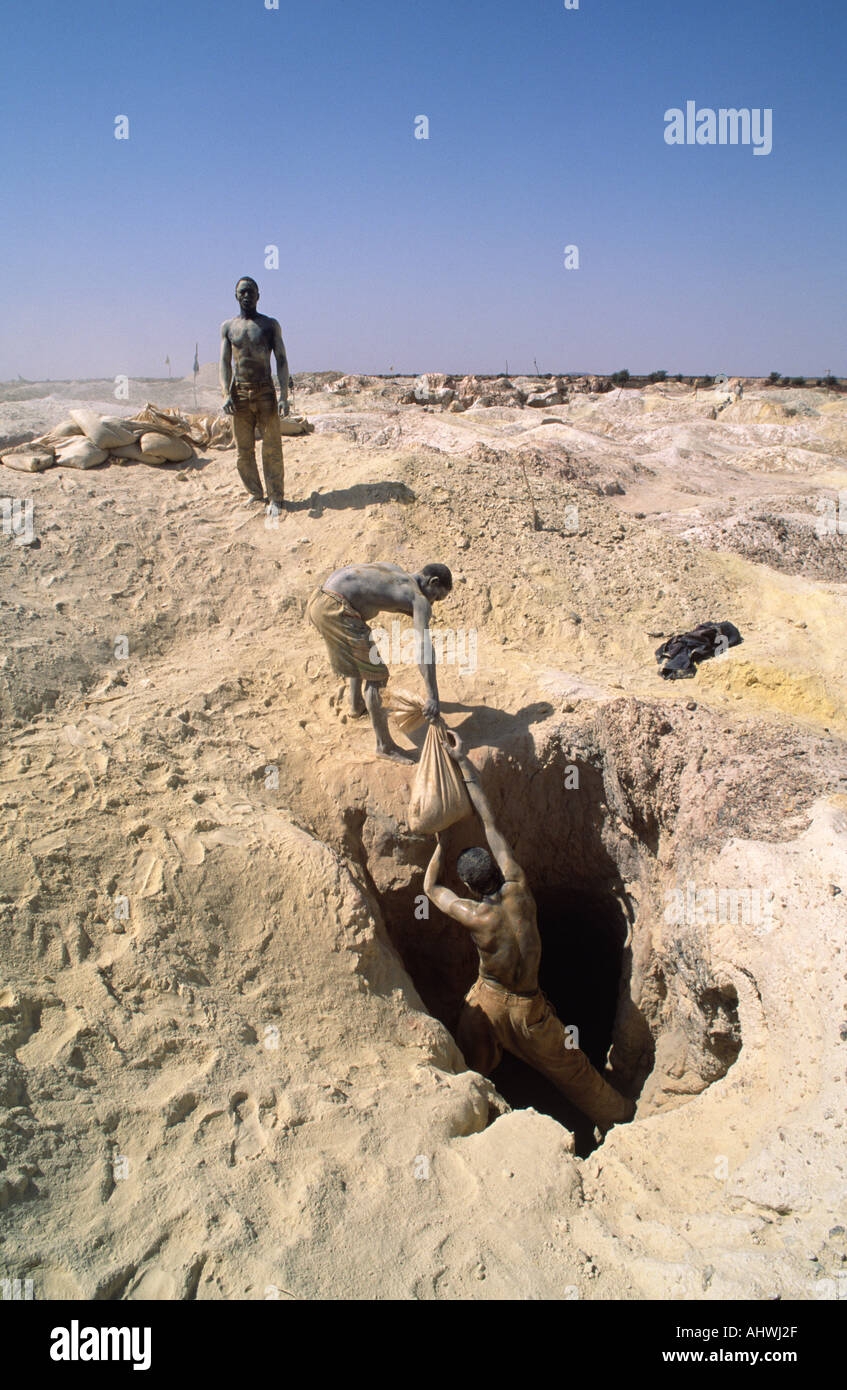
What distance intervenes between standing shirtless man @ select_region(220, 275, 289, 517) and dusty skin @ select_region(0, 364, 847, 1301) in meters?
0.54

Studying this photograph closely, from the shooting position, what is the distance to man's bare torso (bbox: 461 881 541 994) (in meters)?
3.67

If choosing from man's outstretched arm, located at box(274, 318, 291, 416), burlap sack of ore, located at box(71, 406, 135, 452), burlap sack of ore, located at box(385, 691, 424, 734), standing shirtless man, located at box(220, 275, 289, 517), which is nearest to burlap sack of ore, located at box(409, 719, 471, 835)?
burlap sack of ore, located at box(385, 691, 424, 734)

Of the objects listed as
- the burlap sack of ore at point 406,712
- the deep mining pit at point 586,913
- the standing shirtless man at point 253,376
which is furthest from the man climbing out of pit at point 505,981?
the standing shirtless man at point 253,376

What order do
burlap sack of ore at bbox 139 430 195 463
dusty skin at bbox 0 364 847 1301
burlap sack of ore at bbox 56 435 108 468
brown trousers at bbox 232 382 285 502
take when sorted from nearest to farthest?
dusty skin at bbox 0 364 847 1301 → brown trousers at bbox 232 382 285 502 → burlap sack of ore at bbox 56 435 108 468 → burlap sack of ore at bbox 139 430 195 463

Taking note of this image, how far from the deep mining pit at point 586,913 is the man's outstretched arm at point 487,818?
40 centimetres

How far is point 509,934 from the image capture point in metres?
3.67

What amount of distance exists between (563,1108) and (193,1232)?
3.14m

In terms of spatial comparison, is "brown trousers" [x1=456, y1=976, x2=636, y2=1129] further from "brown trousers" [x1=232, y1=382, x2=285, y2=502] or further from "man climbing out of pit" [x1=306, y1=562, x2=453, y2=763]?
"brown trousers" [x1=232, y1=382, x2=285, y2=502]

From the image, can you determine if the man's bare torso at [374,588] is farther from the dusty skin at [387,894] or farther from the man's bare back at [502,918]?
the man's bare back at [502,918]

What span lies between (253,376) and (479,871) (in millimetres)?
4042

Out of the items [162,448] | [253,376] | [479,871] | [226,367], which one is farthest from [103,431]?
[479,871]

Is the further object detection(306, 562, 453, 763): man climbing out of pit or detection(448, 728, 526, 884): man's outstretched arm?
detection(306, 562, 453, 763): man climbing out of pit

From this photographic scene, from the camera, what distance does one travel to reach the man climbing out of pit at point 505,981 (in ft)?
12.1
